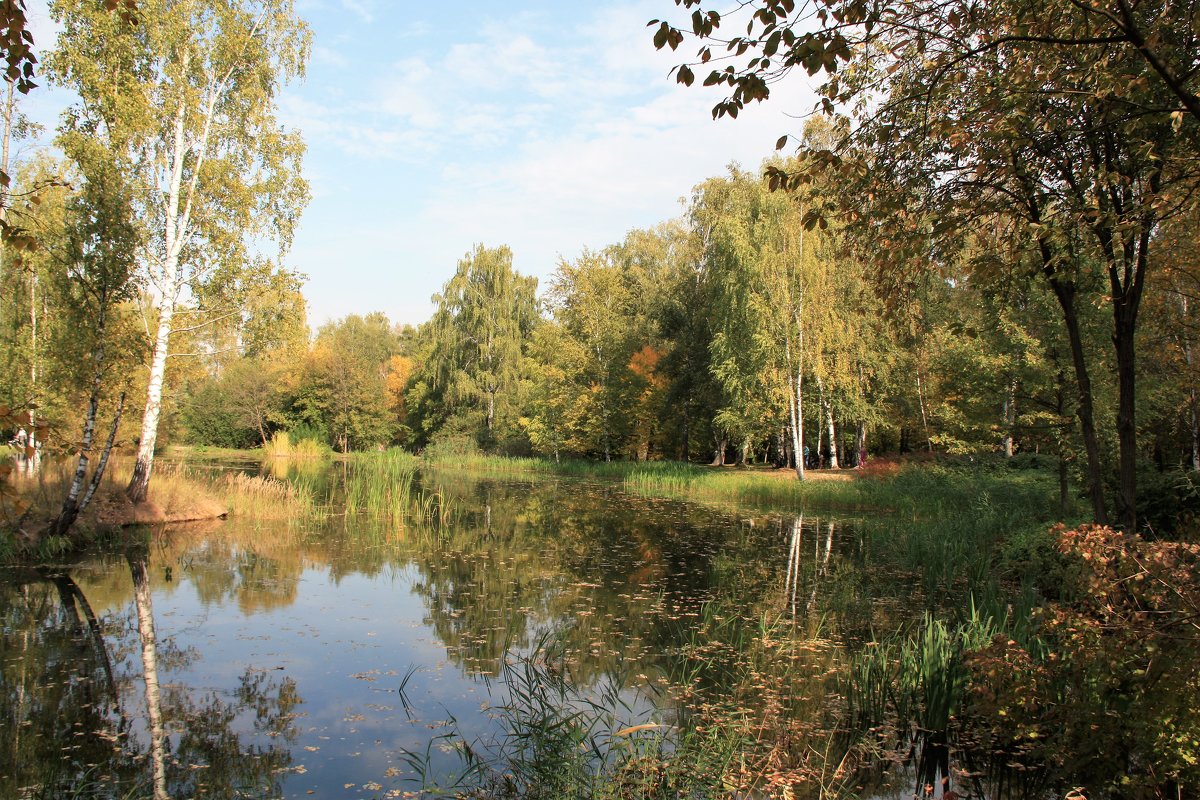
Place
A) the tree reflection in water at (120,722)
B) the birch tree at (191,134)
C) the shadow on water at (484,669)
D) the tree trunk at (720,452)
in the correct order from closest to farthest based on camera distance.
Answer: the tree reflection in water at (120,722), the shadow on water at (484,669), the birch tree at (191,134), the tree trunk at (720,452)

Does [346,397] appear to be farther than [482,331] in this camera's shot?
Yes

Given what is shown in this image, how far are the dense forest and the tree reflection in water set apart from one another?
2145 mm

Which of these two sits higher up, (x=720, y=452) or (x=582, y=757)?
(x=720, y=452)

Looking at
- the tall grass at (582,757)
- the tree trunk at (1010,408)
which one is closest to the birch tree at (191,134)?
the tall grass at (582,757)

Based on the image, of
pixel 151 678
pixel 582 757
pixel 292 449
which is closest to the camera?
pixel 582 757

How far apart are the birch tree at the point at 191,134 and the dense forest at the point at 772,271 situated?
0.22 feet

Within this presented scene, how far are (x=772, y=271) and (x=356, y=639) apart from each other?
21.7 meters

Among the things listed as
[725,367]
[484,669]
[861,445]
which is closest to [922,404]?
[861,445]

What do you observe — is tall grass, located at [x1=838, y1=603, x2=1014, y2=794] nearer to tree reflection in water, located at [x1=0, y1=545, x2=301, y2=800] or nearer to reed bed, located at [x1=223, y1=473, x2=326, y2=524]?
tree reflection in water, located at [x1=0, y1=545, x2=301, y2=800]

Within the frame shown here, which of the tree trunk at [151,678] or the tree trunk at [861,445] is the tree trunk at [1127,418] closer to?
the tree trunk at [151,678]

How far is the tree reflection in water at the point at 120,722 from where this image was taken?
4.30 metres

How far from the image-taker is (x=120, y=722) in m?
5.10

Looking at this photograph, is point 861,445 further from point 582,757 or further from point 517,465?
point 582,757

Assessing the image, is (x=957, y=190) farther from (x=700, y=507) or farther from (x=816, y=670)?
(x=700, y=507)
